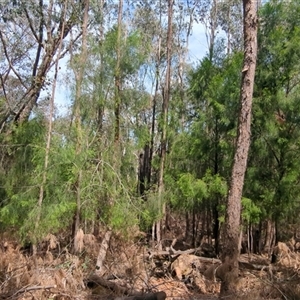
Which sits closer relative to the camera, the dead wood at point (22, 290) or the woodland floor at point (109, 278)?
the dead wood at point (22, 290)

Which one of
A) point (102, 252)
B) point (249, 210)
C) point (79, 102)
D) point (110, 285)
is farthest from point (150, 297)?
point (249, 210)

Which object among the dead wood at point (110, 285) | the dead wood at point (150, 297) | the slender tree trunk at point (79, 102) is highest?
the slender tree trunk at point (79, 102)

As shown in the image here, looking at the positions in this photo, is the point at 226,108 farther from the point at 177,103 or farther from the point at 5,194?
the point at 5,194

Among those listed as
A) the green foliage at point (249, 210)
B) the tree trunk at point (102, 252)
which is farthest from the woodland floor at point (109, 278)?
the green foliage at point (249, 210)

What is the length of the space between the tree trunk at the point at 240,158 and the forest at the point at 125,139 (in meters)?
0.04

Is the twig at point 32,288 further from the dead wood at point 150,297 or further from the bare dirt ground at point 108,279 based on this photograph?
the dead wood at point 150,297

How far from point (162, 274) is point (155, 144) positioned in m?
11.7

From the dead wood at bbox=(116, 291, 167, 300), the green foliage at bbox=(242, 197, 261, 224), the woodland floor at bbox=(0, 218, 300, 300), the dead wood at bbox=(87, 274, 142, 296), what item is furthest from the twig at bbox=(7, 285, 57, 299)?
the green foliage at bbox=(242, 197, 261, 224)

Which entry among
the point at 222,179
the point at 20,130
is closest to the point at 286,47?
the point at 222,179

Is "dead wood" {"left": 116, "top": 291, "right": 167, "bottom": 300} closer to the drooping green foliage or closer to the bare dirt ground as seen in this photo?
the bare dirt ground

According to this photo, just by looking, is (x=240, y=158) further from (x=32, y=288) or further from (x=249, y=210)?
(x=249, y=210)

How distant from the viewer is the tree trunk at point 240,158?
335 inches

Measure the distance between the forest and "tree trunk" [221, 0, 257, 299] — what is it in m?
0.04

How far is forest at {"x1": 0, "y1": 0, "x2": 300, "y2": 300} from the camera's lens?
11.3m
